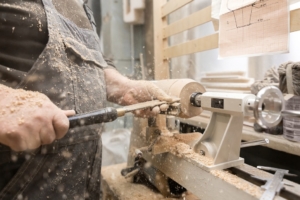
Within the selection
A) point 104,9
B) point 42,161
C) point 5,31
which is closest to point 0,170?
point 42,161

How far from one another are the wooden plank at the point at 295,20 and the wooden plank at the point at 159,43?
1053 mm

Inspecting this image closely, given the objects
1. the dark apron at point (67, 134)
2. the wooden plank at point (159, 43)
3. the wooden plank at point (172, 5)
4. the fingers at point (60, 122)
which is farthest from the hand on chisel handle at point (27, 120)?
the wooden plank at point (159, 43)

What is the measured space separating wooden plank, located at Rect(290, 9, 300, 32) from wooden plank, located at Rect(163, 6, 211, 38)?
1.49ft

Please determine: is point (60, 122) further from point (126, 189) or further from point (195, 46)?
point (195, 46)

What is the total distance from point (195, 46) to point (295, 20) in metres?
0.62

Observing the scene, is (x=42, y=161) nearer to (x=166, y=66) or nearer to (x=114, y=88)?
(x=114, y=88)

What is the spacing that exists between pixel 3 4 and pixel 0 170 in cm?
46

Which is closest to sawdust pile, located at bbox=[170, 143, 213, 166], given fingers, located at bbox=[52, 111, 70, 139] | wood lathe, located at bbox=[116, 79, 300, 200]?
wood lathe, located at bbox=[116, 79, 300, 200]

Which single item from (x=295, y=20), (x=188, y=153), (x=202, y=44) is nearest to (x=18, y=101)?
(x=188, y=153)

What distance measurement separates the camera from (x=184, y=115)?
89cm

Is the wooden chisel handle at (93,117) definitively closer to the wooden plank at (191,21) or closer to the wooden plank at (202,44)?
the wooden plank at (202,44)

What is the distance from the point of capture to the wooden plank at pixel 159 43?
1787 mm

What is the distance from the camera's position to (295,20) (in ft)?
2.79

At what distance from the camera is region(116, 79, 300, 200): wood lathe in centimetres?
59
